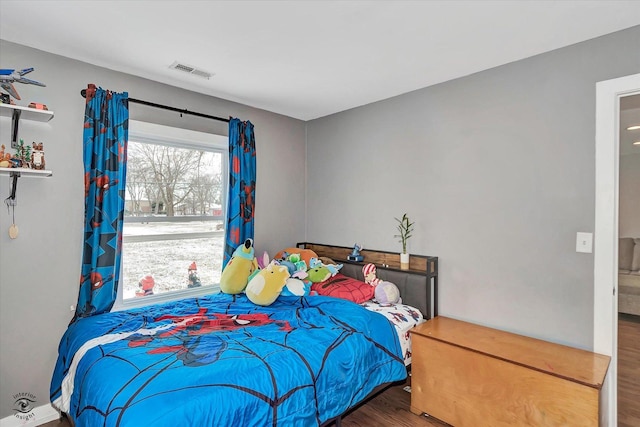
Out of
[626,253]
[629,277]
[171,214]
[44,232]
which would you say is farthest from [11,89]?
[626,253]

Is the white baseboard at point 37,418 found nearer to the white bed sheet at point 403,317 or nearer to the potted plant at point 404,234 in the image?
the white bed sheet at point 403,317

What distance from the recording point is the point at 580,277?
212 cm

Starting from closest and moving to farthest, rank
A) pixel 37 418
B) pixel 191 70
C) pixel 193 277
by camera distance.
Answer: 1. pixel 37 418
2. pixel 191 70
3. pixel 193 277

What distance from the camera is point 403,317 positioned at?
2588mm

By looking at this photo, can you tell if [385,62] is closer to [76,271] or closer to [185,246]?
[185,246]

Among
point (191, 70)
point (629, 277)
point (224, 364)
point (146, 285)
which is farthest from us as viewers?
point (629, 277)

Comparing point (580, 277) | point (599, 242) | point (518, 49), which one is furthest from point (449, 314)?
point (518, 49)

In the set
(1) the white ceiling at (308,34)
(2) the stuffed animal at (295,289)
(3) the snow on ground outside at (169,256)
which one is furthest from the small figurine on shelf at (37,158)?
(2) the stuffed animal at (295,289)

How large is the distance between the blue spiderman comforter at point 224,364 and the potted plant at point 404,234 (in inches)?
26.9

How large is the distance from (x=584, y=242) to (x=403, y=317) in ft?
4.23

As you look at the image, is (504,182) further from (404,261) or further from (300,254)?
(300,254)

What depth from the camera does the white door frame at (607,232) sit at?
2.00m

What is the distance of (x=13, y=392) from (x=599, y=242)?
3840 millimetres

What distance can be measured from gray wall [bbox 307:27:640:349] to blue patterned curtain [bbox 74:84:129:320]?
2.17 m
